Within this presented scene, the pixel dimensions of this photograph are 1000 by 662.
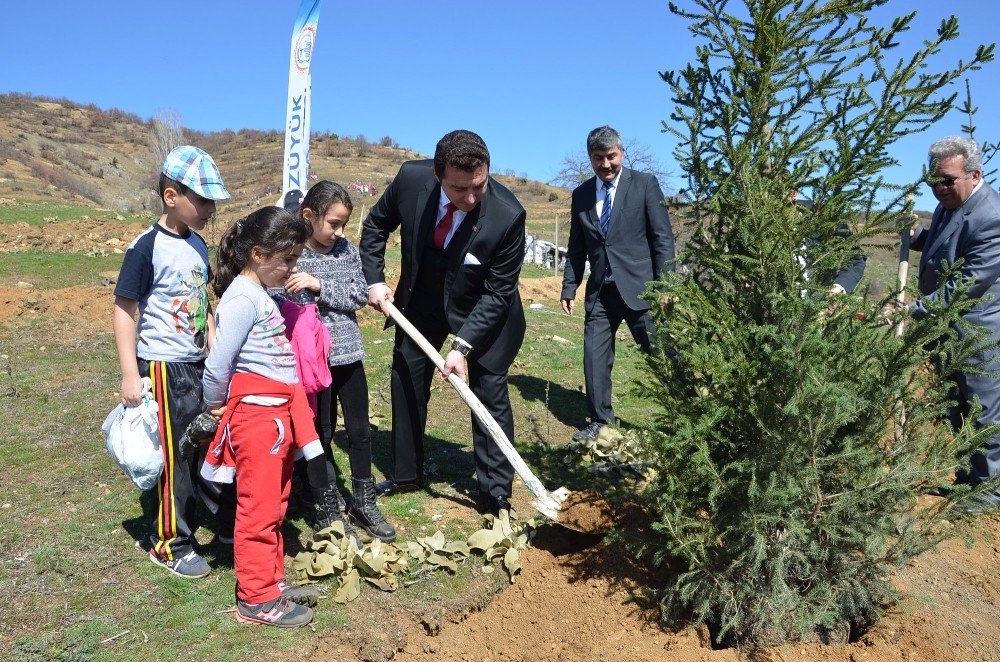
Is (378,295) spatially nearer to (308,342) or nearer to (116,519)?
(308,342)

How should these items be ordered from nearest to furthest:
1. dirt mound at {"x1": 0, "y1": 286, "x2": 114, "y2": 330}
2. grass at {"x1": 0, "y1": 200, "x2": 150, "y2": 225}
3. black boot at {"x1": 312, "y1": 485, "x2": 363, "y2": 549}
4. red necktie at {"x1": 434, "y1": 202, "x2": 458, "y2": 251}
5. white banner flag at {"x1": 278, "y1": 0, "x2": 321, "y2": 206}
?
black boot at {"x1": 312, "y1": 485, "x2": 363, "y2": 549} < red necktie at {"x1": 434, "y1": 202, "x2": 458, "y2": 251} < white banner flag at {"x1": 278, "y1": 0, "x2": 321, "y2": 206} < dirt mound at {"x1": 0, "y1": 286, "x2": 114, "y2": 330} < grass at {"x1": 0, "y1": 200, "x2": 150, "y2": 225}

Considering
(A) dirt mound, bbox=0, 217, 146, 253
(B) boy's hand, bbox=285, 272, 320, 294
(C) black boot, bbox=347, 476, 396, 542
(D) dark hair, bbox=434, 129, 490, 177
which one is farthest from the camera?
(A) dirt mound, bbox=0, 217, 146, 253

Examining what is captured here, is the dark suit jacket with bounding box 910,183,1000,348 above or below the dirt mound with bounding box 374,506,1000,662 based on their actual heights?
above

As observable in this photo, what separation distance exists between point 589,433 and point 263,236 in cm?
359

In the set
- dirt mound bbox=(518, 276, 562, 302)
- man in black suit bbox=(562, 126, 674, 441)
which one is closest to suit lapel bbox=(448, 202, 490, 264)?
man in black suit bbox=(562, 126, 674, 441)

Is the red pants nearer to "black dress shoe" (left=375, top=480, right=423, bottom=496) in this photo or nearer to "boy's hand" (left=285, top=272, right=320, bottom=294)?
"boy's hand" (left=285, top=272, right=320, bottom=294)

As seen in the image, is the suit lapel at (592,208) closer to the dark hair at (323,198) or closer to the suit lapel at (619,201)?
the suit lapel at (619,201)

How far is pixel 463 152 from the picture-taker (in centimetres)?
362

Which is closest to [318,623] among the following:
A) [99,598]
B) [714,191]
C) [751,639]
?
[99,598]

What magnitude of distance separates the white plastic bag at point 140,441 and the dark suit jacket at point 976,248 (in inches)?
177

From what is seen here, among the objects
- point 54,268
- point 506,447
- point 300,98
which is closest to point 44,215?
point 54,268

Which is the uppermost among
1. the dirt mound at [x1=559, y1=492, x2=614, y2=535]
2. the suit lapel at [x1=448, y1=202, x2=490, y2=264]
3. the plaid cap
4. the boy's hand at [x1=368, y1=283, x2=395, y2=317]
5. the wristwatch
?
the plaid cap

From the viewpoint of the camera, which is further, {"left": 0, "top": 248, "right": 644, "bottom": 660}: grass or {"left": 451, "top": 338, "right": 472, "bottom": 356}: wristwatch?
{"left": 451, "top": 338, "right": 472, "bottom": 356}: wristwatch

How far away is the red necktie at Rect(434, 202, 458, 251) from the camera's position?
4.14 metres
